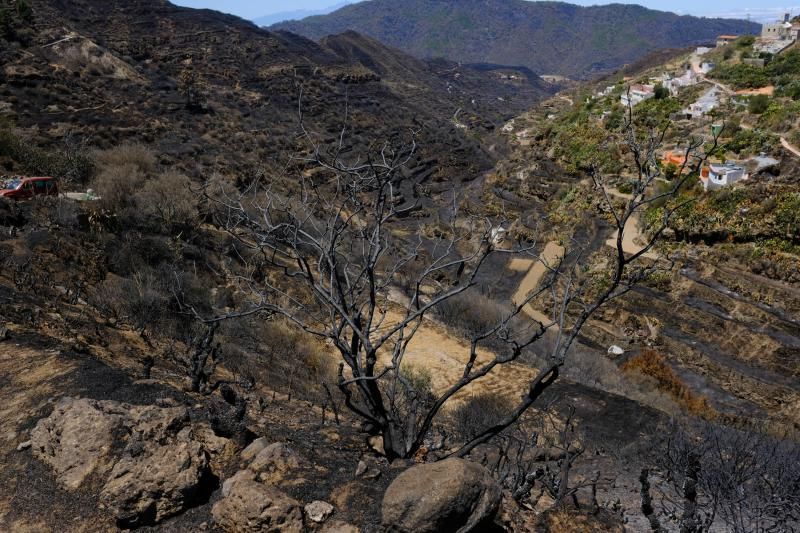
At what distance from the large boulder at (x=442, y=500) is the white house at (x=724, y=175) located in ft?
68.3

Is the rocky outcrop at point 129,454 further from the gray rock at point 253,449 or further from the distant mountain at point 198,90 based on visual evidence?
the distant mountain at point 198,90

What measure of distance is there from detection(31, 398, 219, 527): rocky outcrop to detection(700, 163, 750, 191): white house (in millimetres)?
21267

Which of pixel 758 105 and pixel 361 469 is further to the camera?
pixel 758 105

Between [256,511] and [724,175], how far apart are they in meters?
21.8

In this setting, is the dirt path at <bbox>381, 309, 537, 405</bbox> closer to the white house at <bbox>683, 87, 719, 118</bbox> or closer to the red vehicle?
the red vehicle

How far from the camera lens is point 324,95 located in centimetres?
6475

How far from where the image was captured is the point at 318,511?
4.04 metres

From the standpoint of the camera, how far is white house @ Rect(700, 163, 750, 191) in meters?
20.2

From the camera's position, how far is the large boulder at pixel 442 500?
344 cm

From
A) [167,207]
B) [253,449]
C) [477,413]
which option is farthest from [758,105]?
[253,449]

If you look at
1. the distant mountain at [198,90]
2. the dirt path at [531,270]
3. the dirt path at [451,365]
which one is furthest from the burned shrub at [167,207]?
the dirt path at [531,270]

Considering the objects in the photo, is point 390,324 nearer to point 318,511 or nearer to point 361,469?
point 361,469

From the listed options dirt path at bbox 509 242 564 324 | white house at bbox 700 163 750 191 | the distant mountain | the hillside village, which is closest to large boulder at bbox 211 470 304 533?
the hillside village

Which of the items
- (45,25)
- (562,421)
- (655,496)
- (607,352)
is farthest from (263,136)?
(655,496)
